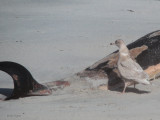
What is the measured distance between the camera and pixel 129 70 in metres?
7.65

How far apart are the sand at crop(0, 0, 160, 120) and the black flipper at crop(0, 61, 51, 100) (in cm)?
18

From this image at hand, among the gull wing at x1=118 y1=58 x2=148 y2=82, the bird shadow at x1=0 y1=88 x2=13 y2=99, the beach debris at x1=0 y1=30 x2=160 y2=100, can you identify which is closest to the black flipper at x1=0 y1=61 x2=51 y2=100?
the beach debris at x1=0 y1=30 x2=160 y2=100

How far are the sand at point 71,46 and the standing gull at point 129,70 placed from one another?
196mm

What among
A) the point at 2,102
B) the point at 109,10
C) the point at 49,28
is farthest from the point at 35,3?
the point at 2,102

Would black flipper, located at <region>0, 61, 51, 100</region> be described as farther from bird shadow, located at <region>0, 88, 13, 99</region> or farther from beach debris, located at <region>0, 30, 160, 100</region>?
bird shadow, located at <region>0, 88, 13, 99</region>

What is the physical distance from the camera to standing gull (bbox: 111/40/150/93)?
7.54 m

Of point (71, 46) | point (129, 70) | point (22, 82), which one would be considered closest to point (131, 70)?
point (129, 70)

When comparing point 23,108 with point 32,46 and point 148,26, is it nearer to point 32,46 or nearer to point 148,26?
point 32,46

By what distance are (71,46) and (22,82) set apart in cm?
395

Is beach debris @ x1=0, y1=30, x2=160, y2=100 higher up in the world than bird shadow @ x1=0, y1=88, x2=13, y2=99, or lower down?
higher up

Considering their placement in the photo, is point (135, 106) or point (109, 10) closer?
point (135, 106)

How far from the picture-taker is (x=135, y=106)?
6.74 meters

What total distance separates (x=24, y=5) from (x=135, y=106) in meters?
10.5

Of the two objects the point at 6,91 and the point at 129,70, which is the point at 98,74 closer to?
the point at 129,70
